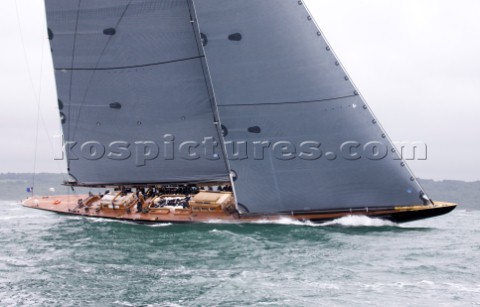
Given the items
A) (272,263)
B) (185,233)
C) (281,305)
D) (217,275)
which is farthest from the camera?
(185,233)

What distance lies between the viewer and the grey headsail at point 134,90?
115ft

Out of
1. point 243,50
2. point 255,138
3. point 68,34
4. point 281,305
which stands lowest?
point 281,305

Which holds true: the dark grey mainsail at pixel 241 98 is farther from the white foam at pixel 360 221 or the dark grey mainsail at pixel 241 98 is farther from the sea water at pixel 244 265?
the sea water at pixel 244 265

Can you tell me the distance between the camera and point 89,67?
3684cm

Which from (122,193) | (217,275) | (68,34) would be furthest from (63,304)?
(68,34)

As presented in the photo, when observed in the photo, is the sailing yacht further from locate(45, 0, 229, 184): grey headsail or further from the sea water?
the sea water

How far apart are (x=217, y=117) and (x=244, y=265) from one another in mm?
13619

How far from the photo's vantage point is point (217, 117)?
113 ft

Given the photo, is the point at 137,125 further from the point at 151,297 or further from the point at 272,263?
the point at 151,297

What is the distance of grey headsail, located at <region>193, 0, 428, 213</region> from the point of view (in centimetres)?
3067

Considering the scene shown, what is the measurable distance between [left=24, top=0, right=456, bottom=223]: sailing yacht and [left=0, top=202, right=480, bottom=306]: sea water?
Result: 1.97 meters

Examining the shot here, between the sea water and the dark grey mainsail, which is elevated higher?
the dark grey mainsail

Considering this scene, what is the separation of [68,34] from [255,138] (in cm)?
1444

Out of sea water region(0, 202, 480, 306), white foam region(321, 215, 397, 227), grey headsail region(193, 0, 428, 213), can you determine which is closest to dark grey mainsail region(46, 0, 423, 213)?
grey headsail region(193, 0, 428, 213)
